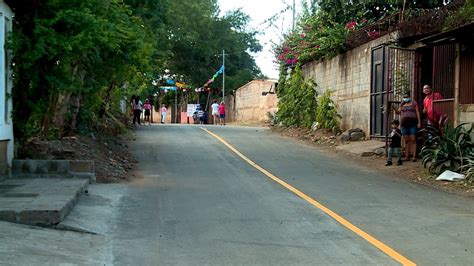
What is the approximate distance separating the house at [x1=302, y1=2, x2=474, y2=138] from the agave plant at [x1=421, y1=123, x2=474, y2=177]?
78 centimetres

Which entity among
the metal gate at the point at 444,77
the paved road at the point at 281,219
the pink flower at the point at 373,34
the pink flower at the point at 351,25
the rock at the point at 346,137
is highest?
the pink flower at the point at 351,25

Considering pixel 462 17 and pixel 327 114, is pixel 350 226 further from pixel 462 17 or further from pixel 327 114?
pixel 327 114

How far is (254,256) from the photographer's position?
6.37 m

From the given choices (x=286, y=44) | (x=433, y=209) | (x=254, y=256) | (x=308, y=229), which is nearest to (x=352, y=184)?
(x=433, y=209)

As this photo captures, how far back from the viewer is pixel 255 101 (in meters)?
43.7

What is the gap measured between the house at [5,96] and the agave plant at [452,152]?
9.31 m

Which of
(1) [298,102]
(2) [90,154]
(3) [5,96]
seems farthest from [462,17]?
(1) [298,102]

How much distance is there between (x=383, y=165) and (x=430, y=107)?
1.99 m

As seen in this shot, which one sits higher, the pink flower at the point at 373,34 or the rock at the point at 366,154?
the pink flower at the point at 373,34

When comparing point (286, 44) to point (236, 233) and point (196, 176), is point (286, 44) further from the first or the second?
point (236, 233)

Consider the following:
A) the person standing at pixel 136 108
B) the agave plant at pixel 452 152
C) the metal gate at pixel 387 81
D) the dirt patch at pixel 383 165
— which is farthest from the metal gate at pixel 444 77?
the person standing at pixel 136 108

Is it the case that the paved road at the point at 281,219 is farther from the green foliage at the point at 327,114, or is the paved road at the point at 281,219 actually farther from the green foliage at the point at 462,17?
the green foliage at the point at 327,114

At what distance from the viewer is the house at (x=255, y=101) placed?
131 feet

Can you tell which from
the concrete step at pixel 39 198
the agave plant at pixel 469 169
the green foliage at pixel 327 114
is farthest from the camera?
the green foliage at pixel 327 114
